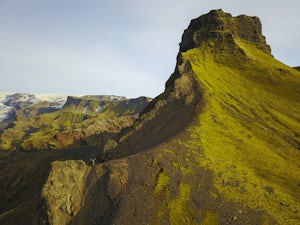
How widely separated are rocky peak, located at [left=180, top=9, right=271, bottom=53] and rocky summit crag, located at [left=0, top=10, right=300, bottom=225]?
91.6 ft

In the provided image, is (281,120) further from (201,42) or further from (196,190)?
(201,42)

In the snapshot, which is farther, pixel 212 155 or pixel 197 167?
pixel 212 155

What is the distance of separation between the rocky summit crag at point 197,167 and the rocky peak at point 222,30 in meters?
27.9

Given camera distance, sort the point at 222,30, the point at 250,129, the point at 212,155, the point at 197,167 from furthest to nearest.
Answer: the point at 222,30 → the point at 250,129 → the point at 212,155 → the point at 197,167

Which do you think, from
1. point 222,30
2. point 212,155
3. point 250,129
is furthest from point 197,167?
point 222,30

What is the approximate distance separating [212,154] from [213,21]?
271 feet

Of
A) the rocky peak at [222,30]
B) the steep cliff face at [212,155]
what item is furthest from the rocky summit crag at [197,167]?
the rocky peak at [222,30]

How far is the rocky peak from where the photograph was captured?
12072cm

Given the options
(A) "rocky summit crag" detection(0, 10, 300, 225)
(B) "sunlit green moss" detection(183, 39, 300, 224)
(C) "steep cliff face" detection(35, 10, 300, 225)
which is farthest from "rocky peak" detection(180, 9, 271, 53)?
(A) "rocky summit crag" detection(0, 10, 300, 225)

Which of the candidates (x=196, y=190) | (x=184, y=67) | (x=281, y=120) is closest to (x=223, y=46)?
(x=184, y=67)

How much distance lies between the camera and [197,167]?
51.8m

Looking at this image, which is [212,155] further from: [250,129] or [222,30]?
[222,30]

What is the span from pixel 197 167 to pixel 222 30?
8329cm

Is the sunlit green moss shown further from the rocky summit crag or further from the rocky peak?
the rocky peak
